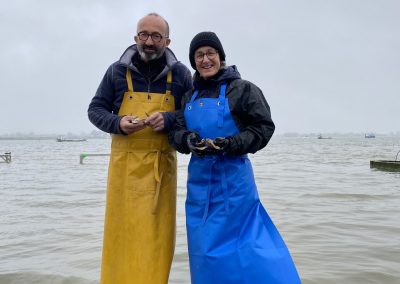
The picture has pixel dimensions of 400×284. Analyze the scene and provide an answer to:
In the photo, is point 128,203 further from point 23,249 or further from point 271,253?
point 23,249

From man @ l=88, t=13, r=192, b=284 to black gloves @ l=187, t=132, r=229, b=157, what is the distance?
1.16ft

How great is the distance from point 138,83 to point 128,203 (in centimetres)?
90

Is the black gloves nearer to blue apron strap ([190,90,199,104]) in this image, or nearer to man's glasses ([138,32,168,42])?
blue apron strap ([190,90,199,104])

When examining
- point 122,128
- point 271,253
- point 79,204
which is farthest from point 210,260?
point 79,204

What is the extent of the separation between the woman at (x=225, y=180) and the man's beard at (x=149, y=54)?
0.30 metres

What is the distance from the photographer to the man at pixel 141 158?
293 cm

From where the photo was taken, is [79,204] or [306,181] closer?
[79,204]

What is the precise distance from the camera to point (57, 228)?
7.50 m

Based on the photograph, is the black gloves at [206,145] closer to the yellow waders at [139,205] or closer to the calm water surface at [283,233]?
the yellow waders at [139,205]

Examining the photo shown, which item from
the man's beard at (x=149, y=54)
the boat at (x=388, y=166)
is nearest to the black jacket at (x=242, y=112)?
the man's beard at (x=149, y=54)

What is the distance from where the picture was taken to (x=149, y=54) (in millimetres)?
2992

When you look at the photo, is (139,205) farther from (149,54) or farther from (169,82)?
(149,54)

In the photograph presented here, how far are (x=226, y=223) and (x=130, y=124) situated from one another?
0.95 m

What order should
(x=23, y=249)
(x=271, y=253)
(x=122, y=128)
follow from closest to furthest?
(x=271, y=253) < (x=122, y=128) < (x=23, y=249)
